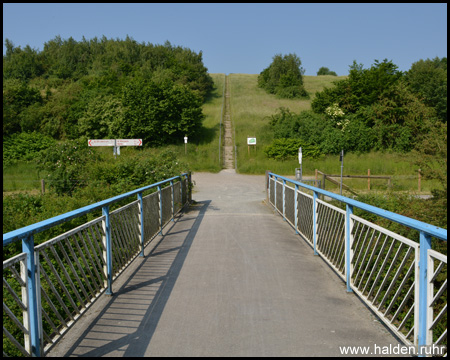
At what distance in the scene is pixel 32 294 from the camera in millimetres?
2910

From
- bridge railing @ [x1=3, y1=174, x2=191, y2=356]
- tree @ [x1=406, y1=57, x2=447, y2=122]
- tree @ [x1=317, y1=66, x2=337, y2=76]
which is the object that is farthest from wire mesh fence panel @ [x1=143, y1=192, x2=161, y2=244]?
tree @ [x1=317, y1=66, x2=337, y2=76]

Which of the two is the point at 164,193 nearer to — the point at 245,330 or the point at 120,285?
the point at 120,285

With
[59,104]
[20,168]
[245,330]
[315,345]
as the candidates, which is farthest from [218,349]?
[59,104]

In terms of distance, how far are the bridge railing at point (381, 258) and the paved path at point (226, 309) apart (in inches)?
9.9

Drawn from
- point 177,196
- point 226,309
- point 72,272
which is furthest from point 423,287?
point 177,196

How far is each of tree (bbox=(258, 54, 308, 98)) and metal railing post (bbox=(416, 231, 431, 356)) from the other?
6645 cm

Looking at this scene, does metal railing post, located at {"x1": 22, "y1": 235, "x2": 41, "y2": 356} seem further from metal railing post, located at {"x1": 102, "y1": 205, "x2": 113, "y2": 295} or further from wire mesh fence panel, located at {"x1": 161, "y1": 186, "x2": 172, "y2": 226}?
wire mesh fence panel, located at {"x1": 161, "y1": 186, "x2": 172, "y2": 226}

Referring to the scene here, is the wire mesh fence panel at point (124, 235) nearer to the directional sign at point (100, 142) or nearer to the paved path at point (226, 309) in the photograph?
the paved path at point (226, 309)

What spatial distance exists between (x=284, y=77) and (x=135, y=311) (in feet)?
233

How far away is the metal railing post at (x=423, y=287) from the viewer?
2.81m

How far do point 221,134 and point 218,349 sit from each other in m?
43.4

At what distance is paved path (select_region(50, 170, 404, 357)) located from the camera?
11.5 feet

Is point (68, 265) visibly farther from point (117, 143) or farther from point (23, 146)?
point (23, 146)

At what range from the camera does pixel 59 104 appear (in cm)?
4969
